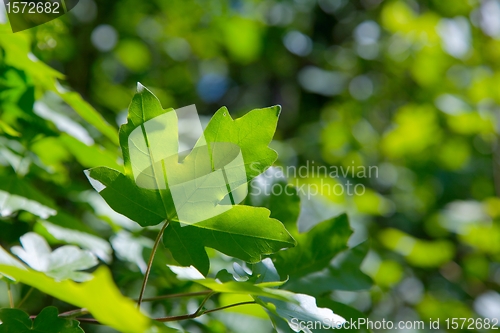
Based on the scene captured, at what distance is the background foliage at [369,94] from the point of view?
1.92 metres

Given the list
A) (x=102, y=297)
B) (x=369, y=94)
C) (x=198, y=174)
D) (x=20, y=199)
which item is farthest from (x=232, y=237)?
(x=369, y=94)

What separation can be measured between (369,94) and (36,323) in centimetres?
213

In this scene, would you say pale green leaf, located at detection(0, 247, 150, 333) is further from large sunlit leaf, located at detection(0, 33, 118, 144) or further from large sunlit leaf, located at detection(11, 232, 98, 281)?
large sunlit leaf, located at detection(0, 33, 118, 144)

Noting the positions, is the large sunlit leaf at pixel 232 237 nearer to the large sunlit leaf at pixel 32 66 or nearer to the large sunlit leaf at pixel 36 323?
the large sunlit leaf at pixel 36 323

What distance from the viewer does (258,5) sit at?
2389 mm

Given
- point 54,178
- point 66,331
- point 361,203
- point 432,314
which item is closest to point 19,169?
point 54,178

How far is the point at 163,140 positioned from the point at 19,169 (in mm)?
428

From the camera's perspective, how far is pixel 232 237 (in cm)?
55

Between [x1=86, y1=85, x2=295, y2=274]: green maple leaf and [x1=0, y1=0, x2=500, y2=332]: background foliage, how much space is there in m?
0.71

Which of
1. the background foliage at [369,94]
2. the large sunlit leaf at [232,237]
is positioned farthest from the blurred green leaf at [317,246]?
the background foliage at [369,94]

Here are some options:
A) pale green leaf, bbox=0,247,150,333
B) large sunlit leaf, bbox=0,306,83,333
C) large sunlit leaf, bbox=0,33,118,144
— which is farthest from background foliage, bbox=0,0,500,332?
pale green leaf, bbox=0,247,150,333

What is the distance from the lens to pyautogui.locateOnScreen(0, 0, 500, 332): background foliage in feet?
6.31

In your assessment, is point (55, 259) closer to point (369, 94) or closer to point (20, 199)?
point (20, 199)

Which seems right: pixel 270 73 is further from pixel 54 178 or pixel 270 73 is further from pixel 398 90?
pixel 54 178
